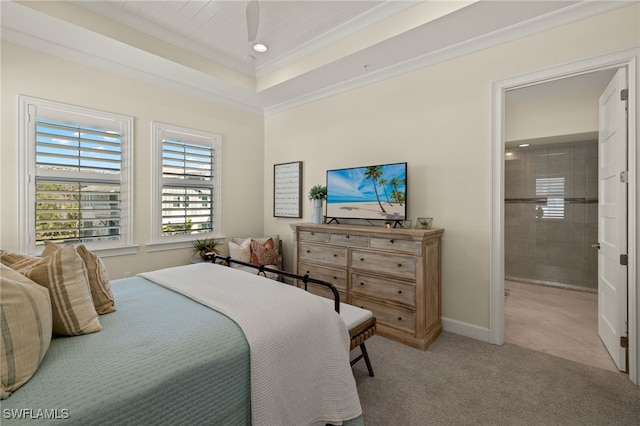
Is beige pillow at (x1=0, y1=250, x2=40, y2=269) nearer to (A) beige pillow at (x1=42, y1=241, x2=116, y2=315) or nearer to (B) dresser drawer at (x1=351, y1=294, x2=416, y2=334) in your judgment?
(A) beige pillow at (x1=42, y1=241, x2=116, y2=315)

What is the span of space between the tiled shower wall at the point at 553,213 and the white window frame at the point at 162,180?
5.01 m

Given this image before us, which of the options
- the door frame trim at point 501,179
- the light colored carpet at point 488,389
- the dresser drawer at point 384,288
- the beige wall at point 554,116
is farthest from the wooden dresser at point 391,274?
the beige wall at point 554,116

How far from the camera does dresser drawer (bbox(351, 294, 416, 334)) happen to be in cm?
271

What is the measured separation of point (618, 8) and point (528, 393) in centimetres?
294

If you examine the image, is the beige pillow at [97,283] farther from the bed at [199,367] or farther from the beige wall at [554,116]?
the beige wall at [554,116]

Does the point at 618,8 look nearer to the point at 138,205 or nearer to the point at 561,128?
the point at 561,128

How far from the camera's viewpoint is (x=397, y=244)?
279 cm

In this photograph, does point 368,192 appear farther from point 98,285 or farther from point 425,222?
point 98,285

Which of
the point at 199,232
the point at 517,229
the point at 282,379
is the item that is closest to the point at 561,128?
the point at 517,229

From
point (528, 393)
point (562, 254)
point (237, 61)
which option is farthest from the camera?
point (562, 254)

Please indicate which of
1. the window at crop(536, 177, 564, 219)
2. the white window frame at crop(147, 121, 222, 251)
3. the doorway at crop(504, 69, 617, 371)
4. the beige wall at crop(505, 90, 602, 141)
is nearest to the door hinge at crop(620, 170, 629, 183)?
the doorway at crop(504, 69, 617, 371)

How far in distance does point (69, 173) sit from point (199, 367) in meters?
2.98

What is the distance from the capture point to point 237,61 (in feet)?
12.4

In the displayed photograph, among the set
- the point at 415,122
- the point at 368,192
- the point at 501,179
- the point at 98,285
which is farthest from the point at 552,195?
the point at 98,285
